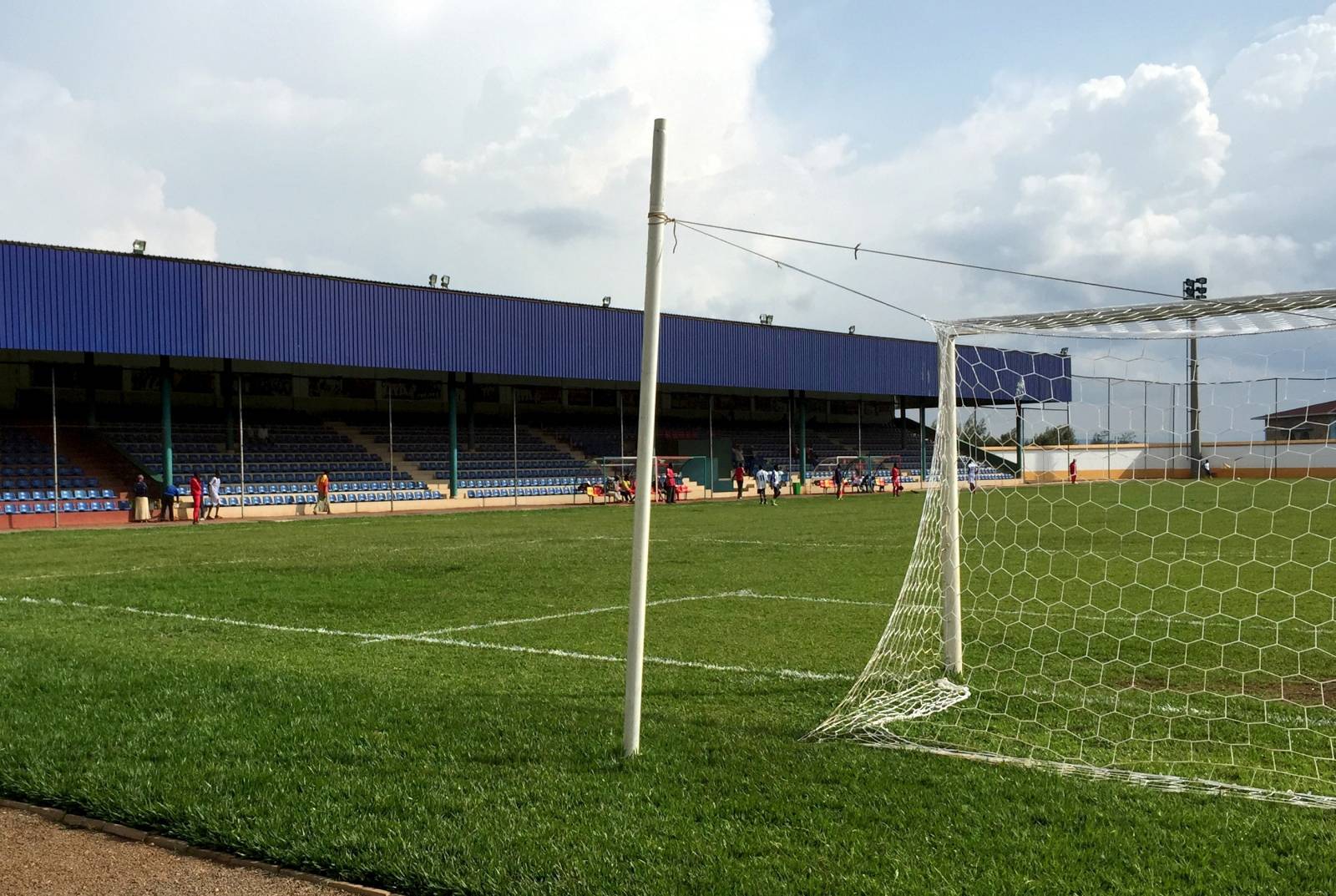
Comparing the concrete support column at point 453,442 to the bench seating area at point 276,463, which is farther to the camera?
the concrete support column at point 453,442

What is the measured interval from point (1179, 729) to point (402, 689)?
14.9 feet

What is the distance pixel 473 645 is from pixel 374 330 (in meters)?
28.2

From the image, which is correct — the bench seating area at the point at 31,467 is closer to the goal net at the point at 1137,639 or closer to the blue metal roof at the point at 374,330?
the blue metal roof at the point at 374,330

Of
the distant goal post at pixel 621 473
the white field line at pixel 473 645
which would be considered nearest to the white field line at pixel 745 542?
the white field line at pixel 473 645

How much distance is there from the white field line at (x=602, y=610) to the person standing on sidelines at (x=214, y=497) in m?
22.6

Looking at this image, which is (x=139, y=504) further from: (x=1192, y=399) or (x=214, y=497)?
(x=1192, y=399)

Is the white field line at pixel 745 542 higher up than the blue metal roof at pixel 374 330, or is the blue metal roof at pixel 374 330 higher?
the blue metal roof at pixel 374 330

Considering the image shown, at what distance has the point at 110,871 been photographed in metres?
4.08

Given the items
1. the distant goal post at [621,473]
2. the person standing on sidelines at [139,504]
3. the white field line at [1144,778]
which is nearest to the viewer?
the white field line at [1144,778]

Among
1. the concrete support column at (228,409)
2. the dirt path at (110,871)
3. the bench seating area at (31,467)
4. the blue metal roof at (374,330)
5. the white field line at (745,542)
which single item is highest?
the blue metal roof at (374,330)

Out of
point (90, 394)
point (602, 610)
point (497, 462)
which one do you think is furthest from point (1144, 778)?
point (497, 462)

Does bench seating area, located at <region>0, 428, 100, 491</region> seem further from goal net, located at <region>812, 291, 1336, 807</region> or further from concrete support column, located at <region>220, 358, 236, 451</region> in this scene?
goal net, located at <region>812, 291, 1336, 807</region>

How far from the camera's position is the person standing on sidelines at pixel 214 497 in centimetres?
3050

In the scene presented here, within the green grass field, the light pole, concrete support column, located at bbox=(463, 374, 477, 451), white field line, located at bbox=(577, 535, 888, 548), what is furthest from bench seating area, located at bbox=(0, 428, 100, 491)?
the light pole
